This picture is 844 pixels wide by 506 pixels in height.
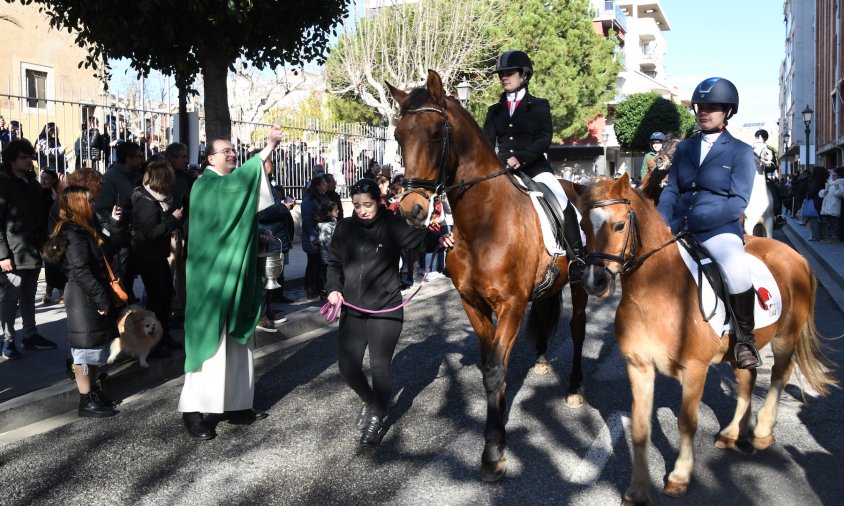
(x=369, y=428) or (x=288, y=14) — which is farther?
(x=288, y=14)

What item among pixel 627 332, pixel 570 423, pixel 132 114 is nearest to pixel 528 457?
pixel 570 423

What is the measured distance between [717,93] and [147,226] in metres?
5.23

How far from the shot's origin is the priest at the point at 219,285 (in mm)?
5406

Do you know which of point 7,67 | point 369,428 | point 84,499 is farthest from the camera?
point 7,67

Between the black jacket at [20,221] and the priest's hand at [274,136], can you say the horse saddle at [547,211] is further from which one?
the black jacket at [20,221]

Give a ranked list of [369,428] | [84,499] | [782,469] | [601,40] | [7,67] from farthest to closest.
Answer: [601,40], [7,67], [369,428], [782,469], [84,499]

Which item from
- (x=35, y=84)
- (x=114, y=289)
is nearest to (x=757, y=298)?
(x=114, y=289)

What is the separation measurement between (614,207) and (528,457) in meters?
1.81

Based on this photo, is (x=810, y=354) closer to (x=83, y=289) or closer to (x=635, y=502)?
(x=635, y=502)

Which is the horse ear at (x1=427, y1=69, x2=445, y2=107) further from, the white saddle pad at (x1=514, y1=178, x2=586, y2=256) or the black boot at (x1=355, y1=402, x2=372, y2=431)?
the black boot at (x1=355, y1=402, x2=372, y2=431)

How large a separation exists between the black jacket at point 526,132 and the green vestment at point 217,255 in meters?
2.12

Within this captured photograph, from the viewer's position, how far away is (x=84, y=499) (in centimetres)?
440

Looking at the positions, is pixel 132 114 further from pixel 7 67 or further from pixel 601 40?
pixel 601 40

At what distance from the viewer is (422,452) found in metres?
5.05
